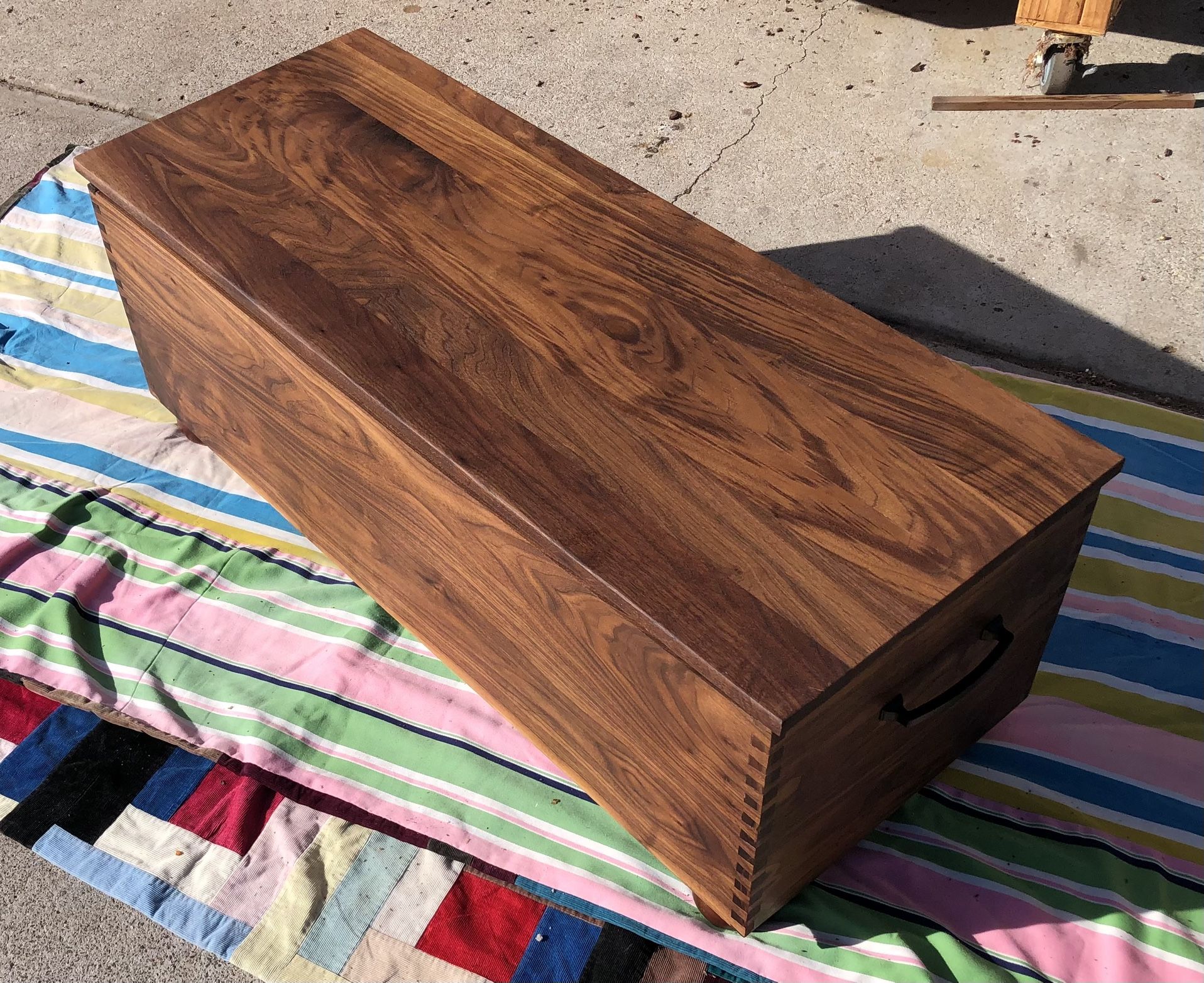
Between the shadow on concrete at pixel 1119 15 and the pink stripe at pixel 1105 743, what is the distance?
1893 millimetres

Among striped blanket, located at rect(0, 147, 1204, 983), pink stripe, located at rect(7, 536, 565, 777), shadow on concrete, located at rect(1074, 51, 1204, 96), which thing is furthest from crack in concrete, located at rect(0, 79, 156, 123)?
shadow on concrete, located at rect(1074, 51, 1204, 96)

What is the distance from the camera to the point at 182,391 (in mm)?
1804

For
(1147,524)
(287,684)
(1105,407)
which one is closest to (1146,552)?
(1147,524)

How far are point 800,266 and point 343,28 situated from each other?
1474 millimetres

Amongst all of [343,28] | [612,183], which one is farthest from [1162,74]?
[343,28]

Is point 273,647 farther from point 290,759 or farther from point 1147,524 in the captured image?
point 1147,524

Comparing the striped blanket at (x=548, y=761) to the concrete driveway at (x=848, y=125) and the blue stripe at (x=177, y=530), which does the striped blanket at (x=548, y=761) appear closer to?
the blue stripe at (x=177, y=530)

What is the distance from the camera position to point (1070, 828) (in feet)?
4.85

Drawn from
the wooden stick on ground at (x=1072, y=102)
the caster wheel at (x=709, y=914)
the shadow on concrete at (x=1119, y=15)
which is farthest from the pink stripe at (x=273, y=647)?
the shadow on concrete at (x=1119, y=15)

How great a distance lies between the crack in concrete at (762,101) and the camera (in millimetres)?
2502

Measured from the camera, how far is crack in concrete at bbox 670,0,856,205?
250 cm

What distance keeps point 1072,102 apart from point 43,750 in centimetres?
231

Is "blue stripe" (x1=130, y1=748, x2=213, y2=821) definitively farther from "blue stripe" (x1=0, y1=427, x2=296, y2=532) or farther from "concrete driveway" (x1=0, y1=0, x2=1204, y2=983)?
"concrete driveway" (x1=0, y1=0, x2=1204, y2=983)

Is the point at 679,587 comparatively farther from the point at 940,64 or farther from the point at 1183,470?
the point at 940,64
